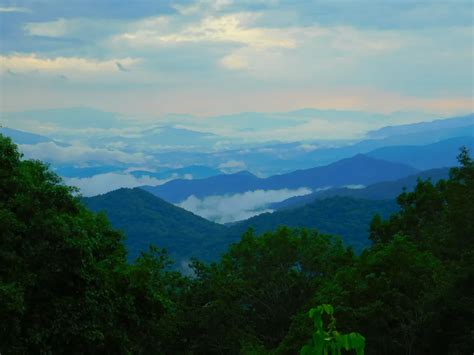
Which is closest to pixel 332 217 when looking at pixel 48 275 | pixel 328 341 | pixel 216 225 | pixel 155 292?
pixel 216 225

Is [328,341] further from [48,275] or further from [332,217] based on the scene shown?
[332,217]

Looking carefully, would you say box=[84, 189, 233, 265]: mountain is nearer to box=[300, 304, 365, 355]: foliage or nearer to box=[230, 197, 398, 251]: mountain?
box=[230, 197, 398, 251]: mountain

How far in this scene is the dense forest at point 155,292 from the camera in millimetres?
16156

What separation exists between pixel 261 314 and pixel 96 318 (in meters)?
20.4

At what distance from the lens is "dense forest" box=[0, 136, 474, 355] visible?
16.2 m

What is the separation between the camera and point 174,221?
7594 inches

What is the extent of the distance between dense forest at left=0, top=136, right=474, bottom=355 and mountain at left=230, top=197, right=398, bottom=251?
122 meters

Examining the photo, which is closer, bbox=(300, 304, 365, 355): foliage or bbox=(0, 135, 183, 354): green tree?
bbox=(300, 304, 365, 355): foliage

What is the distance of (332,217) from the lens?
546 ft

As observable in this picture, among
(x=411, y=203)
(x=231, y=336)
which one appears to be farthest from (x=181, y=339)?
(x=411, y=203)

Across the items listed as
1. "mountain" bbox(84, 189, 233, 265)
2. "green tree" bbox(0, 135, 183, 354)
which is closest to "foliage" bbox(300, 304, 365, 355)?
"green tree" bbox(0, 135, 183, 354)

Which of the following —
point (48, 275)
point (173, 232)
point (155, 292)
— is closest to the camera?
point (48, 275)

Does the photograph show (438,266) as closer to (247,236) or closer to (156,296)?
(156,296)

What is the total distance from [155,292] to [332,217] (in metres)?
147
